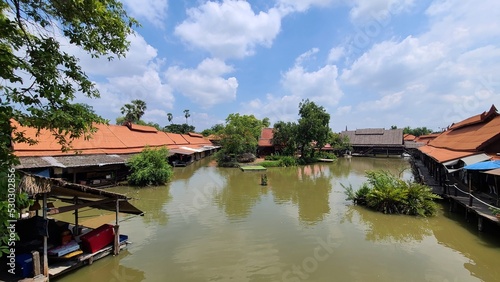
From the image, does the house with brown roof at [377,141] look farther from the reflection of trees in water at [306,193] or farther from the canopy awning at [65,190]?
the canopy awning at [65,190]

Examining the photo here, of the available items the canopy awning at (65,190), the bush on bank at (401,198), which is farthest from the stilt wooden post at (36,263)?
the bush on bank at (401,198)

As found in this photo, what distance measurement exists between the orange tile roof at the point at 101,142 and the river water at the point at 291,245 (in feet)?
22.9

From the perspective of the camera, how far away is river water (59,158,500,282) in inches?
290

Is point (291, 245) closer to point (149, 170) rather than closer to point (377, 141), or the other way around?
point (149, 170)

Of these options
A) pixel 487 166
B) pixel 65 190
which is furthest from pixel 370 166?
pixel 65 190

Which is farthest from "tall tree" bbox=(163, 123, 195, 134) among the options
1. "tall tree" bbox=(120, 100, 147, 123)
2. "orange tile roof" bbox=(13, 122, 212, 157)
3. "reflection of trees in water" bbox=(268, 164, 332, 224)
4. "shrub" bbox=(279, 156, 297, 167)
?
"reflection of trees in water" bbox=(268, 164, 332, 224)

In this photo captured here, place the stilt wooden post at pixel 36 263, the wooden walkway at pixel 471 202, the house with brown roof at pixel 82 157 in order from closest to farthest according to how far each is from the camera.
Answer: the stilt wooden post at pixel 36 263, the wooden walkway at pixel 471 202, the house with brown roof at pixel 82 157

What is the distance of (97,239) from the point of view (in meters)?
7.93

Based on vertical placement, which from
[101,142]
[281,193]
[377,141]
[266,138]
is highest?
[266,138]

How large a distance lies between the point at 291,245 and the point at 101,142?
19.7 meters

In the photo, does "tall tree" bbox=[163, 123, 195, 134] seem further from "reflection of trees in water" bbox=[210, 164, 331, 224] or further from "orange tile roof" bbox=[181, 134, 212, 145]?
"reflection of trees in water" bbox=[210, 164, 331, 224]

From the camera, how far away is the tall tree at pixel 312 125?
114 feet

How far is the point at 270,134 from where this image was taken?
1833 inches

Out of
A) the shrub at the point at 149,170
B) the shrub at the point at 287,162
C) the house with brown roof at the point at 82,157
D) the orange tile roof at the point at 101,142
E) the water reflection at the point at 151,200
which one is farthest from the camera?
the shrub at the point at 287,162
